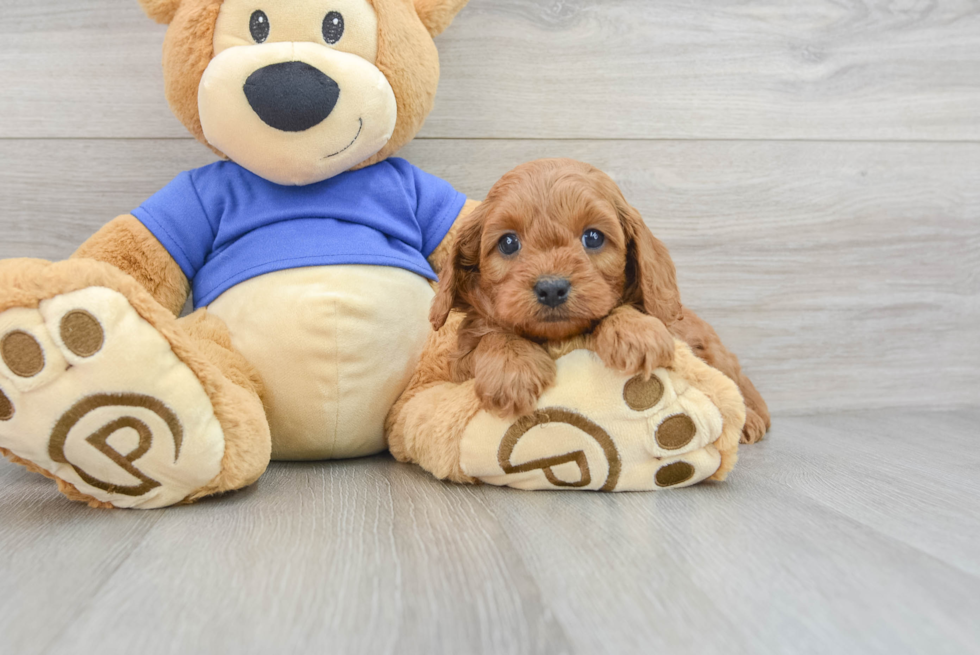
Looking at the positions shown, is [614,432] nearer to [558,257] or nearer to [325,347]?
[558,257]

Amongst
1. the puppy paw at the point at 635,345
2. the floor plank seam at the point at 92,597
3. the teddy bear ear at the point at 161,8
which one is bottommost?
the floor plank seam at the point at 92,597

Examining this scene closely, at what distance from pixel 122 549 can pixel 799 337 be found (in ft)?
4.42

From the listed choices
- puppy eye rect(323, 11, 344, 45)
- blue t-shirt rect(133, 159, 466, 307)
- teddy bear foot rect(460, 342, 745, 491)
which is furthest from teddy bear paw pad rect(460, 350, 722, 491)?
puppy eye rect(323, 11, 344, 45)

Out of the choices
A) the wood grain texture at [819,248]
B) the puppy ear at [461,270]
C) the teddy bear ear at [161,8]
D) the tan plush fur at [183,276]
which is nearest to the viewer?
the tan plush fur at [183,276]

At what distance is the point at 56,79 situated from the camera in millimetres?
1295

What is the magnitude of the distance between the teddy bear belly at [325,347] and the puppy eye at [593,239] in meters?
0.32

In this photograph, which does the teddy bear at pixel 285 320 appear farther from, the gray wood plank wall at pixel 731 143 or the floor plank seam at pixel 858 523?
the gray wood plank wall at pixel 731 143

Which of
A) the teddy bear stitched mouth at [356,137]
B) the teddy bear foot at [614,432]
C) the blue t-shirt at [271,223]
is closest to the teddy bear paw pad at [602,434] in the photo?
the teddy bear foot at [614,432]

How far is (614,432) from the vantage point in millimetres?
880

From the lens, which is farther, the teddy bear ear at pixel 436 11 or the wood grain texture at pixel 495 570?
the teddy bear ear at pixel 436 11

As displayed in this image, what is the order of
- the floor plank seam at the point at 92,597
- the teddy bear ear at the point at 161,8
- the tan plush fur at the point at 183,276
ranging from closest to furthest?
the floor plank seam at the point at 92,597 < the tan plush fur at the point at 183,276 < the teddy bear ear at the point at 161,8

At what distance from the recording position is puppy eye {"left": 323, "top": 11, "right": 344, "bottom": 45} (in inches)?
40.1

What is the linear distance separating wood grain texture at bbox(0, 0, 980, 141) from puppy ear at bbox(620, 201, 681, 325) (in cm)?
55

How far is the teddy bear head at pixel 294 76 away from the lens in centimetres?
97
